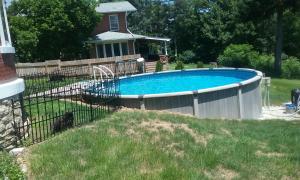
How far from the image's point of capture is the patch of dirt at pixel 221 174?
828 centimetres

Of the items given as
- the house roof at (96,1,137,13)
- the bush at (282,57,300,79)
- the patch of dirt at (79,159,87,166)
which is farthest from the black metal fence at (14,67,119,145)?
the house roof at (96,1,137,13)

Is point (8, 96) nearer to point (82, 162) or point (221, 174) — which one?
point (82, 162)

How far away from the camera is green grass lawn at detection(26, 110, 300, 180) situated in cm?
823

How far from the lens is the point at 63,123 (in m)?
11.3

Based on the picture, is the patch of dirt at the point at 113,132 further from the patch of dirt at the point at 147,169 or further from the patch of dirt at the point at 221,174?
the patch of dirt at the point at 221,174

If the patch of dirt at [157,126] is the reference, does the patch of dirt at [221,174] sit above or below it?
below

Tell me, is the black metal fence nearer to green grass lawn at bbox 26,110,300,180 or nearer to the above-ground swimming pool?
green grass lawn at bbox 26,110,300,180

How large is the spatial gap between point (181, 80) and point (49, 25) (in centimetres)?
1540

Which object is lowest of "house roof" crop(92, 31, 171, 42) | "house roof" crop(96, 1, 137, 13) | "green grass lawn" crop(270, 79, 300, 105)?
"green grass lawn" crop(270, 79, 300, 105)

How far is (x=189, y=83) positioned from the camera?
81.9ft

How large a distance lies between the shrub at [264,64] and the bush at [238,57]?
394mm

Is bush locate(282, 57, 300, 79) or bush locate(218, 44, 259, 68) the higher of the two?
bush locate(218, 44, 259, 68)

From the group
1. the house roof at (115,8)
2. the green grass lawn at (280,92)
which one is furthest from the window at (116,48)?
the green grass lawn at (280,92)

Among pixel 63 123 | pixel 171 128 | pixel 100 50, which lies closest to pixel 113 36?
pixel 100 50
